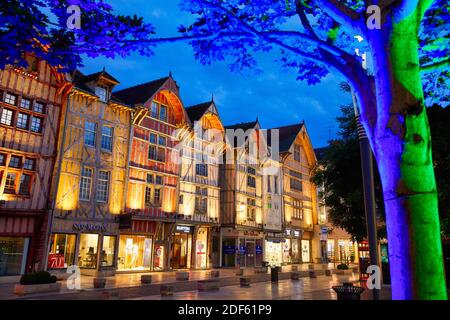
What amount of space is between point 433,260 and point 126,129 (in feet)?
83.1

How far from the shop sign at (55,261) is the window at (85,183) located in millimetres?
3722

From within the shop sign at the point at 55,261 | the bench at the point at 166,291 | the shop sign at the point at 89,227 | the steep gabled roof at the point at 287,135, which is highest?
the steep gabled roof at the point at 287,135

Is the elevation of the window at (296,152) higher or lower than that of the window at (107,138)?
higher

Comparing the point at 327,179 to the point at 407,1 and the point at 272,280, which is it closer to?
the point at 272,280

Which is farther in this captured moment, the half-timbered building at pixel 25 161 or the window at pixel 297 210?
the window at pixel 297 210

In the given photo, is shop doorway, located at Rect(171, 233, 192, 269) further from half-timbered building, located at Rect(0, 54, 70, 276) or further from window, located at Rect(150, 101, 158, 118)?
half-timbered building, located at Rect(0, 54, 70, 276)

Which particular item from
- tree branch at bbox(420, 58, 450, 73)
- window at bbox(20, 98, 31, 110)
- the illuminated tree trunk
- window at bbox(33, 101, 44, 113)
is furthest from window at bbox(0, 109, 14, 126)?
the illuminated tree trunk

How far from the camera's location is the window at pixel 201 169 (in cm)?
3244

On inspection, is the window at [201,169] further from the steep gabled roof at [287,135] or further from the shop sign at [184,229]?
the steep gabled roof at [287,135]

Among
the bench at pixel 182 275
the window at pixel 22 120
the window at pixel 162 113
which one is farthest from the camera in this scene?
the window at pixel 162 113

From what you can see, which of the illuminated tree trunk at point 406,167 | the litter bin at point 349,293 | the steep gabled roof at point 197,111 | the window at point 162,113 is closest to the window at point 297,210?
the steep gabled roof at point 197,111

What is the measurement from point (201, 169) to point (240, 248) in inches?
336

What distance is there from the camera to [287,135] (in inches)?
1821

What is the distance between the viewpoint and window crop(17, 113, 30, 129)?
2120cm
